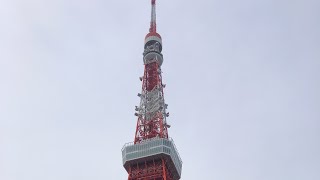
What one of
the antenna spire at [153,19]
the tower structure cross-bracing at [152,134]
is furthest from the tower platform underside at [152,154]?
the antenna spire at [153,19]

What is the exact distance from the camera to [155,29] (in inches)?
3912

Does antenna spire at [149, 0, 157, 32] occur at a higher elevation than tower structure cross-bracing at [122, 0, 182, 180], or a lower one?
higher

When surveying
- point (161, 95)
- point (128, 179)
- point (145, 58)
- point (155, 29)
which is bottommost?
point (128, 179)

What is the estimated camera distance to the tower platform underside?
76.8 metres

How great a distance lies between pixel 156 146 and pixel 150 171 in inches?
144

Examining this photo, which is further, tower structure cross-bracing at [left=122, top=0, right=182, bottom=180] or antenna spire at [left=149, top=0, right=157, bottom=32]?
antenna spire at [left=149, top=0, right=157, bottom=32]

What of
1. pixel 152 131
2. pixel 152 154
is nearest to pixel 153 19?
pixel 152 131

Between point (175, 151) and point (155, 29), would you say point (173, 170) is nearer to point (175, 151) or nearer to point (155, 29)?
point (175, 151)

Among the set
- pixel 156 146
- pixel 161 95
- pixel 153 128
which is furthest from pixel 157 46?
pixel 156 146

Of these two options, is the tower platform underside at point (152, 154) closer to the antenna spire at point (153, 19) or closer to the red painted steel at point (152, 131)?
the red painted steel at point (152, 131)

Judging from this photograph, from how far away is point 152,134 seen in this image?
271 feet

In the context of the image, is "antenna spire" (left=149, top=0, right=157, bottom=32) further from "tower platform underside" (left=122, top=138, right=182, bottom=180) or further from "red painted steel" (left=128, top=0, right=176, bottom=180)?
"tower platform underside" (left=122, top=138, right=182, bottom=180)

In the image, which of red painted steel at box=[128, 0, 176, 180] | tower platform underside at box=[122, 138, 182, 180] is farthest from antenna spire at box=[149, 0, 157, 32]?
tower platform underside at box=[122, 138, 182, 180]

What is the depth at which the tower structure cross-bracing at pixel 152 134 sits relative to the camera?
76750 millimetres
